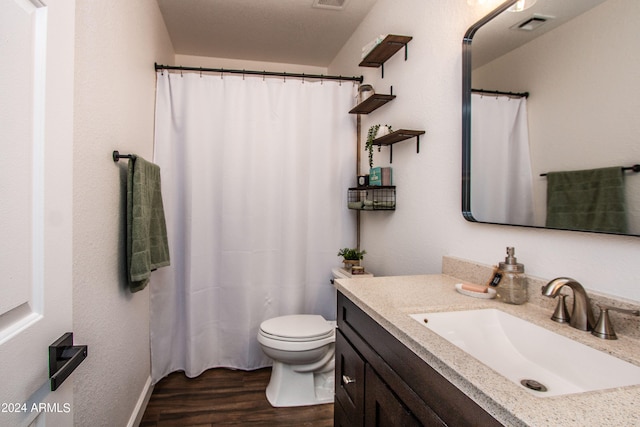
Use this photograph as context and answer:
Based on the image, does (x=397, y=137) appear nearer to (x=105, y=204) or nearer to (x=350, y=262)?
(x=350, y=262)

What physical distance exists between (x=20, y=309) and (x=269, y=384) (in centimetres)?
179

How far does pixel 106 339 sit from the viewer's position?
1325 millimetres

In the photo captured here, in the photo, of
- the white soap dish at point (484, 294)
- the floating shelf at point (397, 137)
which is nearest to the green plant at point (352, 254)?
the floating shelf at point (397, 137)

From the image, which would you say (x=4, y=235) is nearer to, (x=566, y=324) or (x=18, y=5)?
(x=18, y=5)

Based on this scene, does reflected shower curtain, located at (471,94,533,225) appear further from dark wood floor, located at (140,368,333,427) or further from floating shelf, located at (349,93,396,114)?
dark wood floor, located at (140,368,333,427)

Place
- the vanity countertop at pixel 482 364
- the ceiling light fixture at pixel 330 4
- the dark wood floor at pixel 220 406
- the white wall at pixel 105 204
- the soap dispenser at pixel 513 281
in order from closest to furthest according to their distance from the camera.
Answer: the vanity countertop at pixel 482 364, the soap dispenser at pixel 513 281, the white wall at pixel 105 204, the dark wood floor at pixel 220 406, the ceiling light fixture at pixel 330 4

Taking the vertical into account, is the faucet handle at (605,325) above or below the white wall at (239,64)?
below

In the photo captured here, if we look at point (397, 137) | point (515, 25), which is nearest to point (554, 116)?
point (515, 25)

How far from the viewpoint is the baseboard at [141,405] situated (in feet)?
5.39

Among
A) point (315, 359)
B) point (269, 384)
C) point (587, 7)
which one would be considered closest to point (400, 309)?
point (587, 7)

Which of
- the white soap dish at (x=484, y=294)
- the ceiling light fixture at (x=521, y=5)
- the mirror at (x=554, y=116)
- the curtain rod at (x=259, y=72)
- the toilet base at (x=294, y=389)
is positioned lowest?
the toilet base at (x=294, y=389)

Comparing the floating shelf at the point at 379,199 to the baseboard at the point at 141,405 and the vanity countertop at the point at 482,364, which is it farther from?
the baseboard at the point at 141,405

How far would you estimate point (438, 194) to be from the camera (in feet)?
4.90

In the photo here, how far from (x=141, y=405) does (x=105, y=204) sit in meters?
1.22
